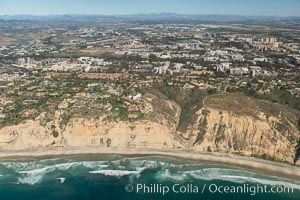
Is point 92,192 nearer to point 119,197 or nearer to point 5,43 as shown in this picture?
point 119,197

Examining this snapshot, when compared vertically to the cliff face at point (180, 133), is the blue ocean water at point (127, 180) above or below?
below

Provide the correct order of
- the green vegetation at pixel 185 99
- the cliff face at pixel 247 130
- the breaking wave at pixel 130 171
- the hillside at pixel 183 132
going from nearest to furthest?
the breaking wave at pixel 130 171 → the cliff face at pixel 247 130 → the hillside at pixel 183 132 → the green vegetation at pixel 185 99

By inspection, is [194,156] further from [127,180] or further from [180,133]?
[127,180]

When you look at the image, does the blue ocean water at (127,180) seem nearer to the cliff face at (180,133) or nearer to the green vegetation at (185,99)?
the cliff face at (180,133)

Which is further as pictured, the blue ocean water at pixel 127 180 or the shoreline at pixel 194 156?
the shoreline at pixel 194 156

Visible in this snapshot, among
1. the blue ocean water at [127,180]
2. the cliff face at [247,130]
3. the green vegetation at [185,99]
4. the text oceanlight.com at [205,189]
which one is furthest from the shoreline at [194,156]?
the green vegetation at [185,99]

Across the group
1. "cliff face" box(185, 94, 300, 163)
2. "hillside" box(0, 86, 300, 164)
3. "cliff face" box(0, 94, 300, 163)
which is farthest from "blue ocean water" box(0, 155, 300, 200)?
"cliff face" box(185, 94, 300, 163)
